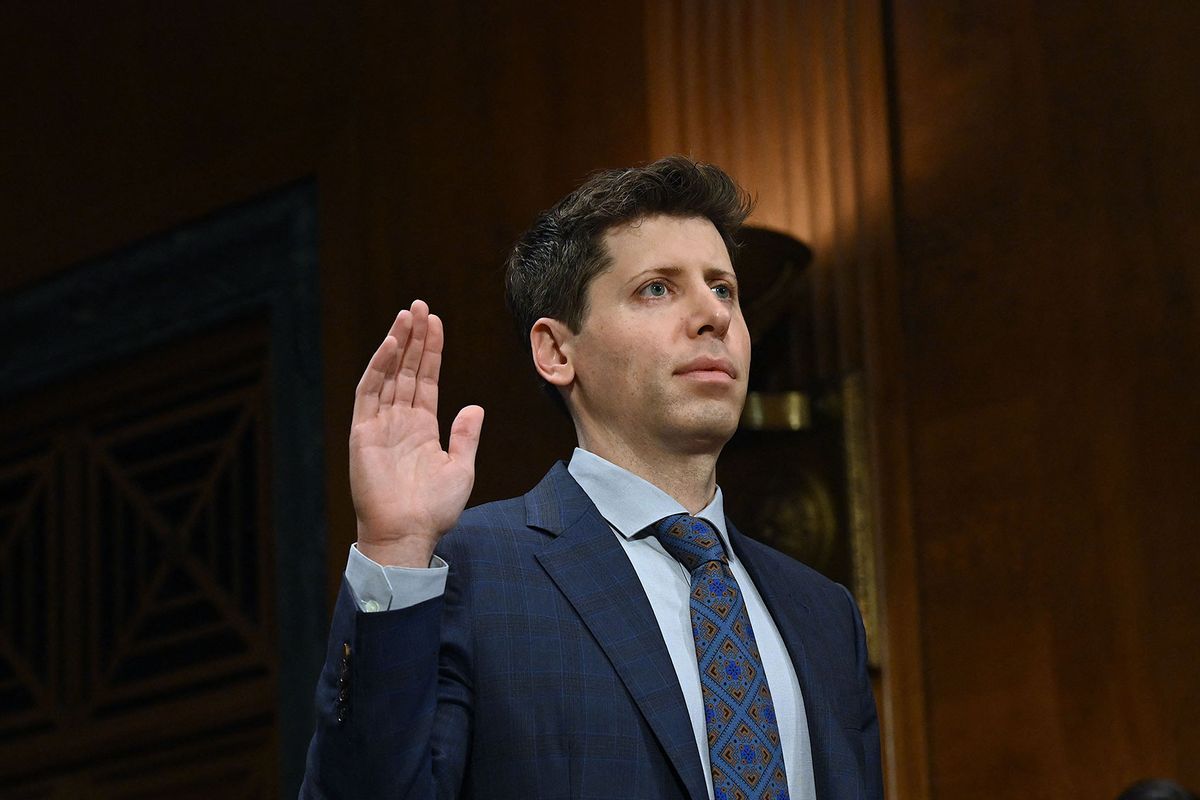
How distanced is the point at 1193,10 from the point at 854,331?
0.78 metres

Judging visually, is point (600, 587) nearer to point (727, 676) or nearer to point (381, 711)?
point (727, 676)

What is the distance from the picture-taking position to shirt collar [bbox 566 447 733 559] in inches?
77.5

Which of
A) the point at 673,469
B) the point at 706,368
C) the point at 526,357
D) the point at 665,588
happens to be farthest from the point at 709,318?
the point at 526,357

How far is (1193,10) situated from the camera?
293cm

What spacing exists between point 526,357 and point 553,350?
4.93 ft

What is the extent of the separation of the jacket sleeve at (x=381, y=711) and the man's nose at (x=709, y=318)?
19.5 inches

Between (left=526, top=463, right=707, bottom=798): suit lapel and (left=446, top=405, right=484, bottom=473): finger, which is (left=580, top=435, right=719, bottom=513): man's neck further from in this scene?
(left=446, top=405, right=484, bottom=473): finger

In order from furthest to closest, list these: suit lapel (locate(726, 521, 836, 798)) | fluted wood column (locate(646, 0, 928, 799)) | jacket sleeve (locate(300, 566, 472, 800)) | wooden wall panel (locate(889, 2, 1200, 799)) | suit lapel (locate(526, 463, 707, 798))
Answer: fluted wood column (locate(646, 0, 928, 799)) < wooden wall panel (locate(889, 2, 1200, 799)) < suit lapel (locate(726, 521, 836, 798)) < suit lapel (locate(526, 463, 707, 798)) < jacket sleeve (locate(300, 566, 472, 800))

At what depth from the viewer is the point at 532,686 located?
176cm

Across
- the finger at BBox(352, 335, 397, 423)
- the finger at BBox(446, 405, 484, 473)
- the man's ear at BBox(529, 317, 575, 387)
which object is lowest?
the finger at BBox(446, 405, 484, 473)

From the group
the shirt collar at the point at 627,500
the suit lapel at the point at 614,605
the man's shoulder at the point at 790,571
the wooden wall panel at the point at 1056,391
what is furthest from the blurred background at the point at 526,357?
the suit lapel at the point at 614,605

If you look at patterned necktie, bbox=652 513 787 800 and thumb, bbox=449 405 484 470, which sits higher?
thumb, bbox=449 405 484 470

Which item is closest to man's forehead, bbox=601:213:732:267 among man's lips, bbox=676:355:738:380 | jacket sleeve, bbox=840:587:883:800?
man's lips, bbox=676:355:738:380

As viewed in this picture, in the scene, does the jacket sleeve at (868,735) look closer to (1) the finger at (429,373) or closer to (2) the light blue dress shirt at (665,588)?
(2) the light blue dress shirt at (665,588)
